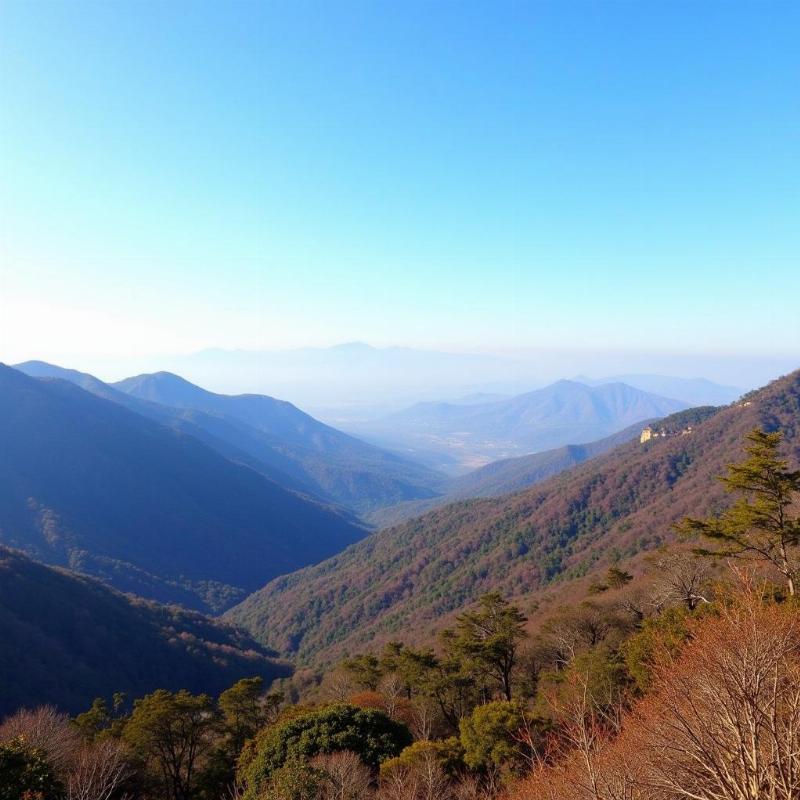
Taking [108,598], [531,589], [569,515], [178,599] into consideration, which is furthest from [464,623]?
[178,599]

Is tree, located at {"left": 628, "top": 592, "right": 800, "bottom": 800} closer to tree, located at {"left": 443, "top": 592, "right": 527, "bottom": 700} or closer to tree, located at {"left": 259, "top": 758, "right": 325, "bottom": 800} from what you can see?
tree, located at {"left": 259, "top": 758, "right": 325, "bottom": 800}

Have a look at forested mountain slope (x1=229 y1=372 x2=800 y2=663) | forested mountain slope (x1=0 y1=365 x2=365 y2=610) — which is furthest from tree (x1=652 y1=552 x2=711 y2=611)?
forested mountain slope (x1=0 y1=365 x2=365 y2=610)

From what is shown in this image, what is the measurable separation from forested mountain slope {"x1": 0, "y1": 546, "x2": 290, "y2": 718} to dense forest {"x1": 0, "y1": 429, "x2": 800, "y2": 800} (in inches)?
1312

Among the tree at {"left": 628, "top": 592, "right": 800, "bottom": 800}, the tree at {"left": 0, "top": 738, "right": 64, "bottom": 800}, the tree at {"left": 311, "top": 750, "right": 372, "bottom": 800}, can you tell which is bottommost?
the tree at {"left": 311, "top": 750, "right": 372, "bottom": 800}

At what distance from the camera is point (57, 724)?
2005 centimetres

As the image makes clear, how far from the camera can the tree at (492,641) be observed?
21406mm

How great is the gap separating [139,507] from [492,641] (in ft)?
509

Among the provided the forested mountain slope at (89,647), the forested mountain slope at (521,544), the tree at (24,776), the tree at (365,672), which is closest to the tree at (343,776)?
the tree at (24,776)

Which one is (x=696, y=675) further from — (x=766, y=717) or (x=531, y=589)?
(x=531, y=589)

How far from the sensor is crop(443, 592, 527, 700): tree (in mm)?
21406

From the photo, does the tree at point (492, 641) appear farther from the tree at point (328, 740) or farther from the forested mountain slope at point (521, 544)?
the forested mountain slope at point (521, 544)

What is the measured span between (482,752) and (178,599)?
121789mm

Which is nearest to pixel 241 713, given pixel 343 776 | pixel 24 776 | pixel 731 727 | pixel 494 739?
pixel 343 776

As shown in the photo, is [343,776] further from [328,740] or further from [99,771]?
[99,771]
